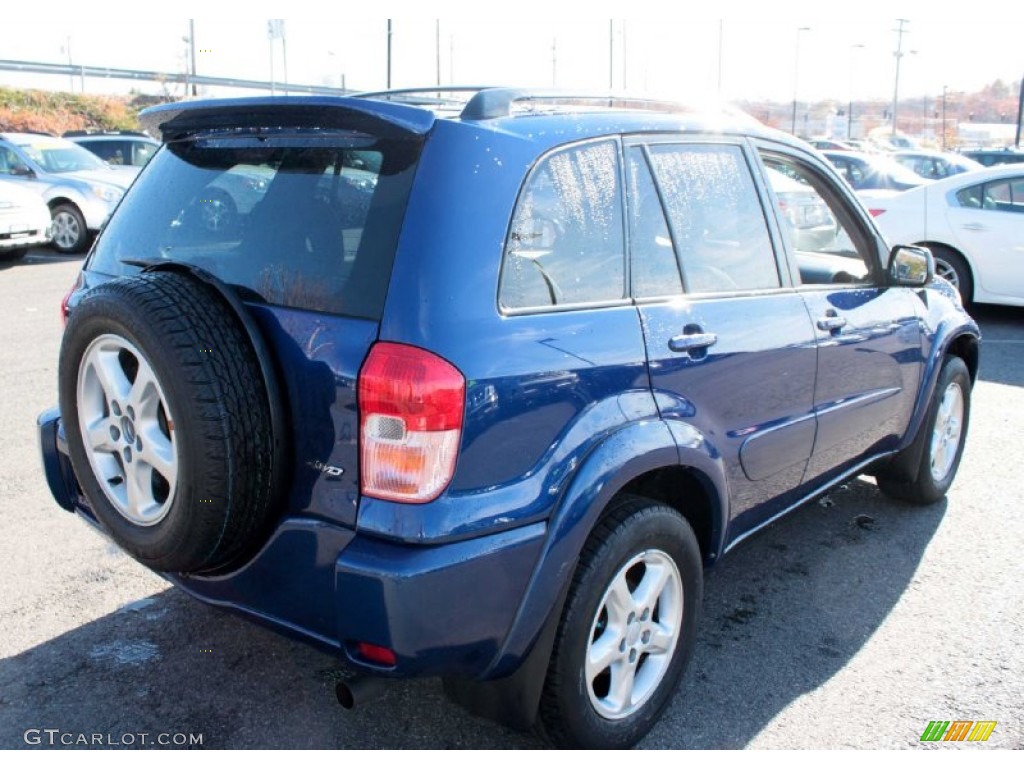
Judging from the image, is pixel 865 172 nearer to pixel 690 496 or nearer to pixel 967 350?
pixel 967 350

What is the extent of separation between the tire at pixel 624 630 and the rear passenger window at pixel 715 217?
0.81 metres

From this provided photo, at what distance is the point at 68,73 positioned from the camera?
154 ft

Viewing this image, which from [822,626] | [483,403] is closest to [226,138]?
[483,403]

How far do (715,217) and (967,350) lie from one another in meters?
2.43

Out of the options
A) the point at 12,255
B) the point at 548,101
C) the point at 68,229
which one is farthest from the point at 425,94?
the point at 68,229

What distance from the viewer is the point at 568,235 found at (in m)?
2.73

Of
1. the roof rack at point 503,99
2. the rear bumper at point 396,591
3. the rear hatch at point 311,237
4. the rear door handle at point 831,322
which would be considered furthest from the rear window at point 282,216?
the rear door handle at point 831,322

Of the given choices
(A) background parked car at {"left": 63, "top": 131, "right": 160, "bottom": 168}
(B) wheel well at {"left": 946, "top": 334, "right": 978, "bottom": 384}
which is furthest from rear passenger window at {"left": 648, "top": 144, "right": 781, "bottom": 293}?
(A) background parked car at {"left": 63, "top": 131, "right": 160, "bottom": 168}

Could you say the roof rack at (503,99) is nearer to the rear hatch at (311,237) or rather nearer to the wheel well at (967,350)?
the rear hatch at (311,237)

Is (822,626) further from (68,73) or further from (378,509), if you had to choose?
(68,73)

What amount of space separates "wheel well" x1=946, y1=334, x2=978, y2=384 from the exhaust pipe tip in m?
3.49

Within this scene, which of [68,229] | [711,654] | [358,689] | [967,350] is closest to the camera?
[358,689]

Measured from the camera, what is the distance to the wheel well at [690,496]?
9.88 ft

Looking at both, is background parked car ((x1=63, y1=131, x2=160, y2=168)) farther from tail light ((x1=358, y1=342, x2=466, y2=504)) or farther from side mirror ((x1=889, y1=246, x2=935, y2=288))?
tail light ((x1=358, y1=342, x2=466, y2=504))
